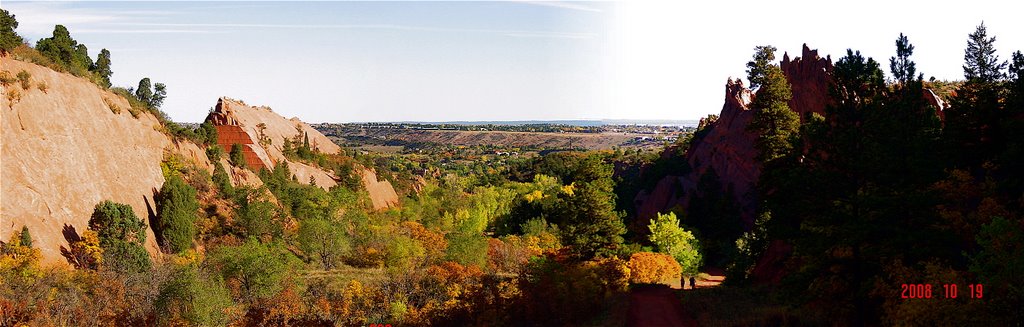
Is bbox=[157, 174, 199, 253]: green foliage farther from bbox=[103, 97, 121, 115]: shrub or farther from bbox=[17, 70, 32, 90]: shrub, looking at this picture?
bbox=[17, 70, 32, 90]: shrub

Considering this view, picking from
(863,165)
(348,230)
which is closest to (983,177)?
(863,165)

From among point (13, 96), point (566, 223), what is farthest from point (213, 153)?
point (566, 223)

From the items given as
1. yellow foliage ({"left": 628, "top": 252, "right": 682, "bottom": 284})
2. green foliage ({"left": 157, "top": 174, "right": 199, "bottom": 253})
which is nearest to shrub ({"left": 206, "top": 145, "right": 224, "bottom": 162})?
green foliage ({"left": 157, "top": 174, "right": 199, "bottom": 253})

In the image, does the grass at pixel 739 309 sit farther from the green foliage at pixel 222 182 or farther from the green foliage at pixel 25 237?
the green foliage at pixel 222 182

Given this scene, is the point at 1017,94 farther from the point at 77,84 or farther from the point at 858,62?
the point at 77,84

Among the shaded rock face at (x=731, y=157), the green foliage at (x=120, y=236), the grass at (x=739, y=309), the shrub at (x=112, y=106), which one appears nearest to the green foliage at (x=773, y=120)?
the grass at (x=739, y=309)

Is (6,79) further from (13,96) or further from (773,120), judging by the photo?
(773,120)
